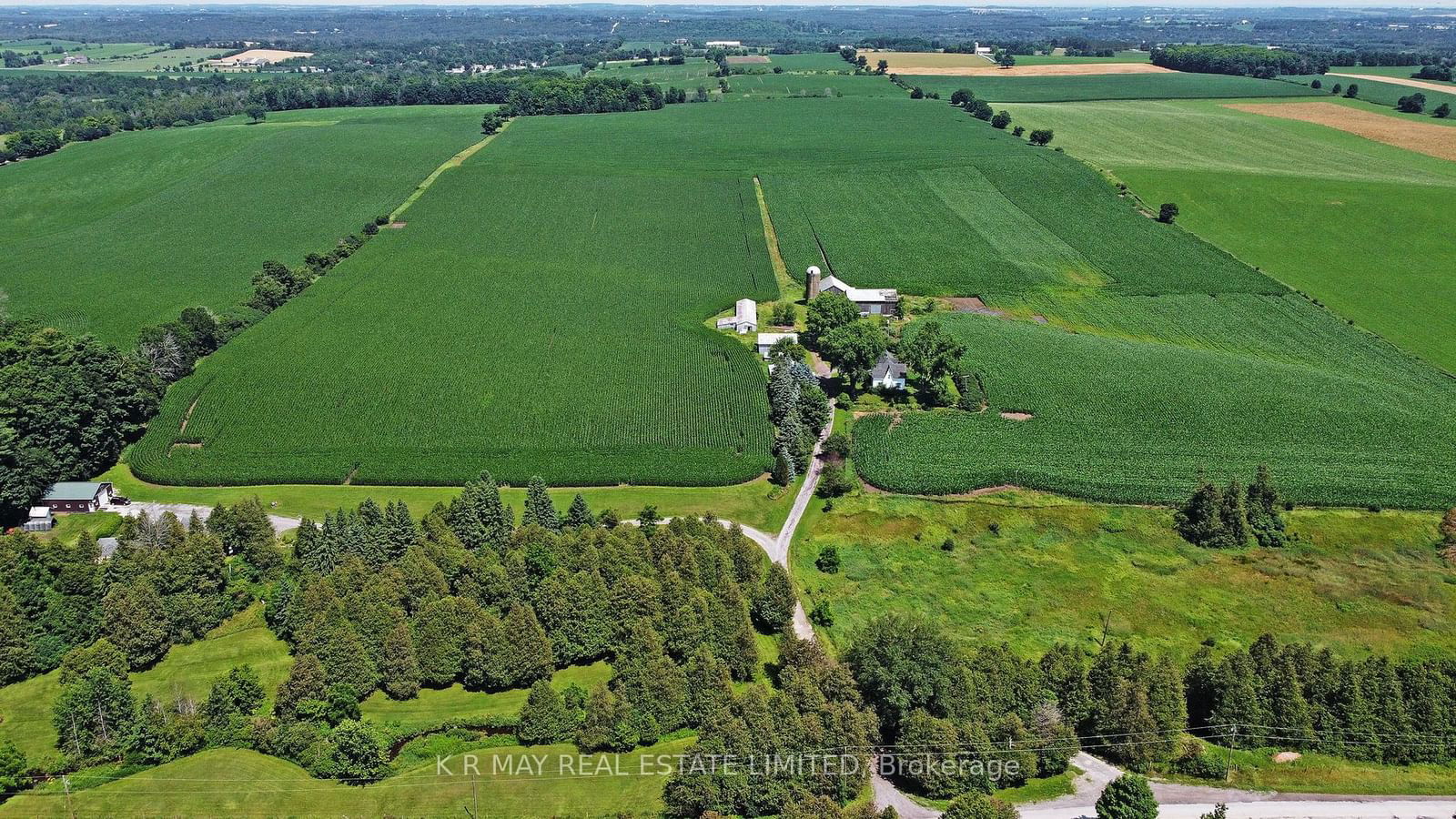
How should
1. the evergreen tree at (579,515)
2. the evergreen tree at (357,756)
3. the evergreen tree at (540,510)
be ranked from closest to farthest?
the evergreen tree at (357,756) → the evergreen tree at (540,510) → the evergreen tree at (579,515)

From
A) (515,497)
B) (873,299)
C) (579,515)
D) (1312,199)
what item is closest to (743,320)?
(873,299)

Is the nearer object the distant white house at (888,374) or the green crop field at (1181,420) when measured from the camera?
the green crop field at (1181,420)

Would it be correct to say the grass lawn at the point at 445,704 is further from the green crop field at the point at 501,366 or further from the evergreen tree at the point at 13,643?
the green crop field at the point at 501,366

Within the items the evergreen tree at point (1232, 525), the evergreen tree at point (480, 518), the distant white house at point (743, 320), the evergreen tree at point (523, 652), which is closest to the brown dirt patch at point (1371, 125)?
the evergreen tree at point (1232, 525)

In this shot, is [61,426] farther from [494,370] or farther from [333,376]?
[494,370]

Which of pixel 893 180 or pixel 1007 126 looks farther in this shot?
pixel 1007 126

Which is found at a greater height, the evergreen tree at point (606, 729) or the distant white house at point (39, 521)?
the evergreen tree at point (606, 729)

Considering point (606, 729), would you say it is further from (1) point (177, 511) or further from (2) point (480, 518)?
(1) point (177, 511)

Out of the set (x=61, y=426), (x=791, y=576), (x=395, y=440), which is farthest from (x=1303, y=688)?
(x=61, y=426)
